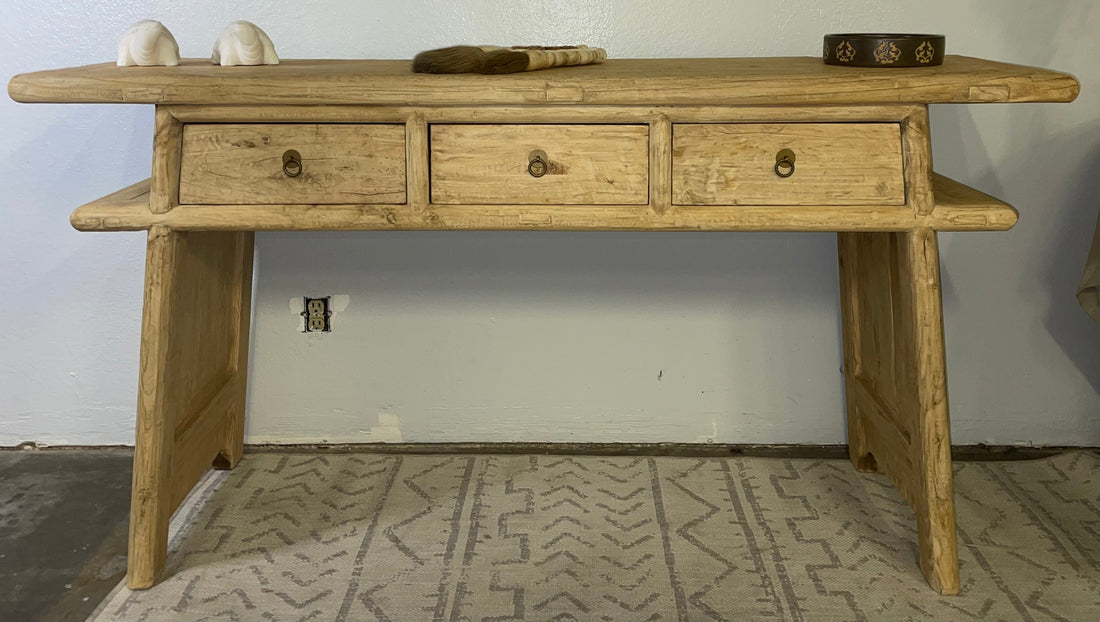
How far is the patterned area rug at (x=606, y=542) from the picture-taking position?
1.81 metres

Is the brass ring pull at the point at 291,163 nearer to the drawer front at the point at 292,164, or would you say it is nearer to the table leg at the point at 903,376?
the drawer front at the point at 292,164

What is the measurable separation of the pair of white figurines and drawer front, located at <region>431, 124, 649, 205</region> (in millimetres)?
455

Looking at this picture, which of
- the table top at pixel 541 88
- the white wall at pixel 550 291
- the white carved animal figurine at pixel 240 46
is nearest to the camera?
the table top at pixel 541 88

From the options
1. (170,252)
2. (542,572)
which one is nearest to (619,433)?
(542,572)

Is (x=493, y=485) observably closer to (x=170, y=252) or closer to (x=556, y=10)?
(x=170, y=252)

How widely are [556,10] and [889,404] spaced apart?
1.16 meters

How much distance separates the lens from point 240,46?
6.40 feet

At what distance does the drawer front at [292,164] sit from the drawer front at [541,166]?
86mm

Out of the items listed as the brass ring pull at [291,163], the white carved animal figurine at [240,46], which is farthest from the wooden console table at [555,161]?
the white carved animal figurine at [240,46]

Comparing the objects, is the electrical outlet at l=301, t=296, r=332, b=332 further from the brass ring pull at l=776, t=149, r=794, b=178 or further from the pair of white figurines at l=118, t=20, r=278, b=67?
the brass ring pull at l=776, t=149, r=794, b=178

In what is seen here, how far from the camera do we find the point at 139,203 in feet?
5.96

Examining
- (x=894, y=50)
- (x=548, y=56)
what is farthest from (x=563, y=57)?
(x=894, y=50)

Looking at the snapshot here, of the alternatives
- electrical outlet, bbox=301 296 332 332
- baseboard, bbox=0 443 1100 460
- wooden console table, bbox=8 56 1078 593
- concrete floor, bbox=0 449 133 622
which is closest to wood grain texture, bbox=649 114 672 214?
wooden console table, bbox=8 56 1078 593

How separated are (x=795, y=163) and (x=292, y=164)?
2.89ft
